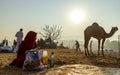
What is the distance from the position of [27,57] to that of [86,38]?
8.09 metres

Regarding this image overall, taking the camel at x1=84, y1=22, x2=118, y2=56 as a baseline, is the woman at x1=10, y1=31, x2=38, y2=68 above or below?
below

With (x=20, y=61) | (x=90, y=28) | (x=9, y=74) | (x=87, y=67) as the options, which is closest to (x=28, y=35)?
(x=20, y=61)

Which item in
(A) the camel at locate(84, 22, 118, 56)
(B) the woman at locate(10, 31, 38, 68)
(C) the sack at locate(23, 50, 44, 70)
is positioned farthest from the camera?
(A) the camel at locate(84, 22, 118, 56)

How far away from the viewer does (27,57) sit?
11266 mm

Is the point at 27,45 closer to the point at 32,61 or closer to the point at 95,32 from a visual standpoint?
the point at 32,61

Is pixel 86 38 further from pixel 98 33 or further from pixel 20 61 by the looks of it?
pixel 20 61

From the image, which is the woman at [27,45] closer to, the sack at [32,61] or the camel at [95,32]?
the sack at [32,61]

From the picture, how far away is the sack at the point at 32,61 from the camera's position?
1111 centimetres

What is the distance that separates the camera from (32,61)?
11.2 m

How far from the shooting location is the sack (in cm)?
1111

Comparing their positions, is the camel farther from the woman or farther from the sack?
the sack

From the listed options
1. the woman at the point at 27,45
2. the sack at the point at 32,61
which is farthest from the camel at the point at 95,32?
the sack at the point at 32,61

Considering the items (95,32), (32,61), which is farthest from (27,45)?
(95,32)

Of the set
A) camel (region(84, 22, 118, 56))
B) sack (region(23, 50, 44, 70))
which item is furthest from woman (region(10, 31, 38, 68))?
camel (region(84, 22, 118, 56))
